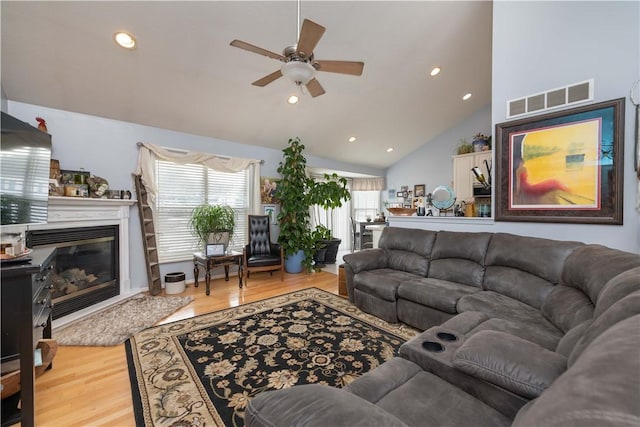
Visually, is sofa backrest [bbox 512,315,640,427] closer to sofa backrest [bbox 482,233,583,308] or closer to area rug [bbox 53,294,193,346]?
sofa backrest [bbox 482,233,583,308]

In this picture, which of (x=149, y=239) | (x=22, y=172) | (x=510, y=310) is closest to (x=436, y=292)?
(x=510, y=310)

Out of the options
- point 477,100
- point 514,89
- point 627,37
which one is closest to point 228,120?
point 514,89

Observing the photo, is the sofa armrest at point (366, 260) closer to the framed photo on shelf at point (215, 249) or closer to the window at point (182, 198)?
the framed photo on shelf at point (215, 249)

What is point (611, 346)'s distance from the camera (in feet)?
1.62

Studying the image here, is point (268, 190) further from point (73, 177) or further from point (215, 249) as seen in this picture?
point (73, 177)

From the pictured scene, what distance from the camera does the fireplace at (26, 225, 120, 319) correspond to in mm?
2760

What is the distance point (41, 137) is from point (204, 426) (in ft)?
8.22

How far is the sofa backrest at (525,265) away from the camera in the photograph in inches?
79.7

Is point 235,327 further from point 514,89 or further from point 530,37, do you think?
point 530,37

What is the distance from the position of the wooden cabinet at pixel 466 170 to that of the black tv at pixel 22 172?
517 cm

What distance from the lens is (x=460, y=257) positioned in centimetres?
271

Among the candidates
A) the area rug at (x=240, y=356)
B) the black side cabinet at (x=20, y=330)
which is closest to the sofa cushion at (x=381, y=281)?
the area rug at (x=240, y=356)

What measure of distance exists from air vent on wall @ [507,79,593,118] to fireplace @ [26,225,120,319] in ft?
15.9

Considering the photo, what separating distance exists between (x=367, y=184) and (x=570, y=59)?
557 centimetres
